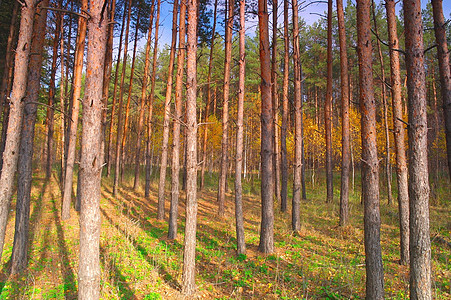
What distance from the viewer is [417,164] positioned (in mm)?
4246

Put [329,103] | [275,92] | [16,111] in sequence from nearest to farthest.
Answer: [16,111] → [275,92] → [329,103]

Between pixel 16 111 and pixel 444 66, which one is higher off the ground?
pixel 444 66

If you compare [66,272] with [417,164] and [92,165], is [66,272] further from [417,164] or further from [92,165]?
[417,164]

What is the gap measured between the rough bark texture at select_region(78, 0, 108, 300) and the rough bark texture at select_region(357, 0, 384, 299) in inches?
177

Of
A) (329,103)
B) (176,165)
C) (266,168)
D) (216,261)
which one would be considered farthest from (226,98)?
(329,103)

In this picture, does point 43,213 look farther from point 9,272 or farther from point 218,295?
point 218,295

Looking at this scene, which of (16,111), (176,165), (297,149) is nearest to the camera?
(16,111)

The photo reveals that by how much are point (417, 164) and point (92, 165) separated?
17.2 ft

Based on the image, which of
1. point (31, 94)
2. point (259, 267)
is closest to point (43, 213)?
point (31, 94)

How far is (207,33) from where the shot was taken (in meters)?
15.0

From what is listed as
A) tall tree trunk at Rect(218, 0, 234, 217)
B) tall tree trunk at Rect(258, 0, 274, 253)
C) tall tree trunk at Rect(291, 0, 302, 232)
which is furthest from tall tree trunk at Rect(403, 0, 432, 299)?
tall tree trunk at Rect(218, 0, 234, 217)

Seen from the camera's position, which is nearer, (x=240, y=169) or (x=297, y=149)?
(x=240, y=169)

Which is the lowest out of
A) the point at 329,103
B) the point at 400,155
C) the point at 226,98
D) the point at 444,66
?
the point at 400,155

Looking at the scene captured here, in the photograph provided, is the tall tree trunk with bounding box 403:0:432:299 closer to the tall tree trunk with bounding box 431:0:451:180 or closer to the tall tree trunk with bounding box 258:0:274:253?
the tall tree trunk with bounding box 431:0:451:180
